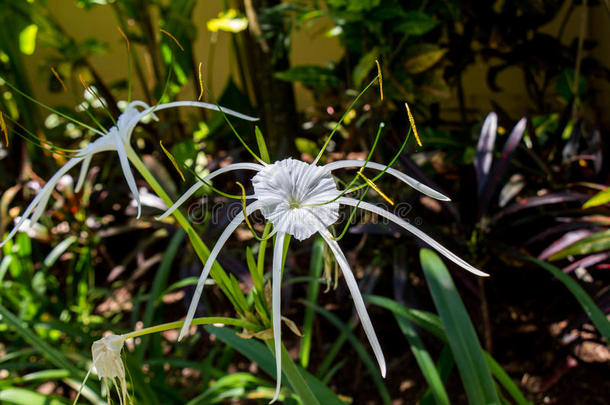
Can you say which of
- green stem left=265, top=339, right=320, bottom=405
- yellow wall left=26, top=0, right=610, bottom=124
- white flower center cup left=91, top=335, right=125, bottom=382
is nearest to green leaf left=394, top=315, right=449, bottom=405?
green stem left=265, top=339, right=320, bottom=405

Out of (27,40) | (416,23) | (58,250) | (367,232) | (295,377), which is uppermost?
(27,40)

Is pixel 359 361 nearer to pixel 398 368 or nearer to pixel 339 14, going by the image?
pixel 398 368

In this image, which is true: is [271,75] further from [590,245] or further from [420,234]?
[420,234]

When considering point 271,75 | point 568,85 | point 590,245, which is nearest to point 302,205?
point 590,245

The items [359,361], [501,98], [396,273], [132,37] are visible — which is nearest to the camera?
[396,273]

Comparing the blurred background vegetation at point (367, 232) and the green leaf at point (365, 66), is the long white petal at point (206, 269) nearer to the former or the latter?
the blurred background vegetation at point (367, 232)

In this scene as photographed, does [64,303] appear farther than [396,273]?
Yes

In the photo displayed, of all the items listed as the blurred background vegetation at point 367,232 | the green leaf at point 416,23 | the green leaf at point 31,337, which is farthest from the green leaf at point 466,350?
the green leaf at point 416,23

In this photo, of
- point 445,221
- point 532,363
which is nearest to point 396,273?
point 445,221
